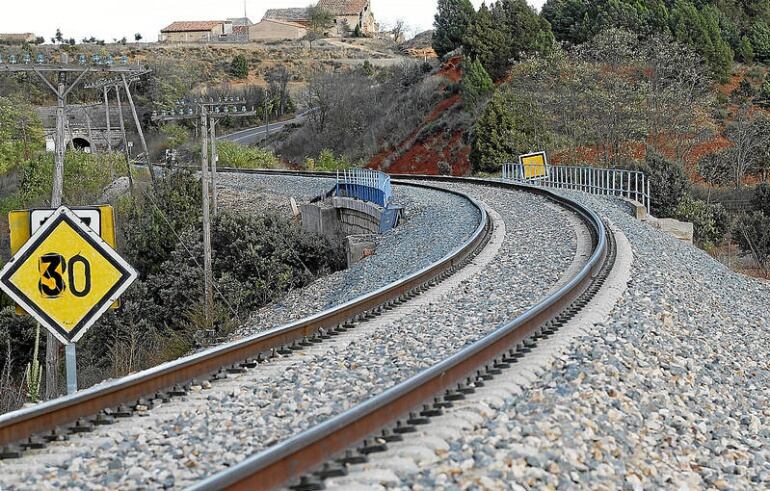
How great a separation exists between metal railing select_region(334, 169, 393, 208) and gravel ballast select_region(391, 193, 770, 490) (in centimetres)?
1697

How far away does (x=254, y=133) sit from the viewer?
296 ft

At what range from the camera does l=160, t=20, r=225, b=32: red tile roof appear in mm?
146875

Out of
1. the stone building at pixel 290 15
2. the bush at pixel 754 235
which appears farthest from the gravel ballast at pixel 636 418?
the stone building at pixel 290 15

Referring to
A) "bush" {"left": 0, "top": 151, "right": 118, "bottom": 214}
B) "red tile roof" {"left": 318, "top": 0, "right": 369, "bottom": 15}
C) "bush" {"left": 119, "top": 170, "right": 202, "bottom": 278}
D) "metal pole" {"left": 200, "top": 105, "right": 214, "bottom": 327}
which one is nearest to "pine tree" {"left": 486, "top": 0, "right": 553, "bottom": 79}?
"bush" {"left": 0, "top": 151, "right": 118, "bottom": 214}

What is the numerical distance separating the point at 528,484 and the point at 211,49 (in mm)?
126050

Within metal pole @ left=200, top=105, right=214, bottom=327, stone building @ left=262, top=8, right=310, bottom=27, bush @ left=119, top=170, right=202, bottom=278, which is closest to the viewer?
metal pole @ left=200, top=105, right=214, bottom=327

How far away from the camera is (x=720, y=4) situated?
3068 inches

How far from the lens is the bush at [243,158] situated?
196 ft

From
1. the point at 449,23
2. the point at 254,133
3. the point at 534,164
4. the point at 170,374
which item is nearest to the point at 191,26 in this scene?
the point at 254,133

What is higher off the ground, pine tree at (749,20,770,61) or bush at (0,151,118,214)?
pine tree at (749,20,770,61)

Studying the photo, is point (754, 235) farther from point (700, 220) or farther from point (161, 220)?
point (161, 220)

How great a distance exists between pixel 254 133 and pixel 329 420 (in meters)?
85.8

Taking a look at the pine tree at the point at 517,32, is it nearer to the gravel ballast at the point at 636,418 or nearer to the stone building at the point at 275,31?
the gravel ballast at the point at 636,418

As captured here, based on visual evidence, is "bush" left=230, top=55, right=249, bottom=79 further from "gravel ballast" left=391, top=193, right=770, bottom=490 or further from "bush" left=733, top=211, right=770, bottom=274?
"gravel ballast" left=391, top=193, right=770, bottom=490
